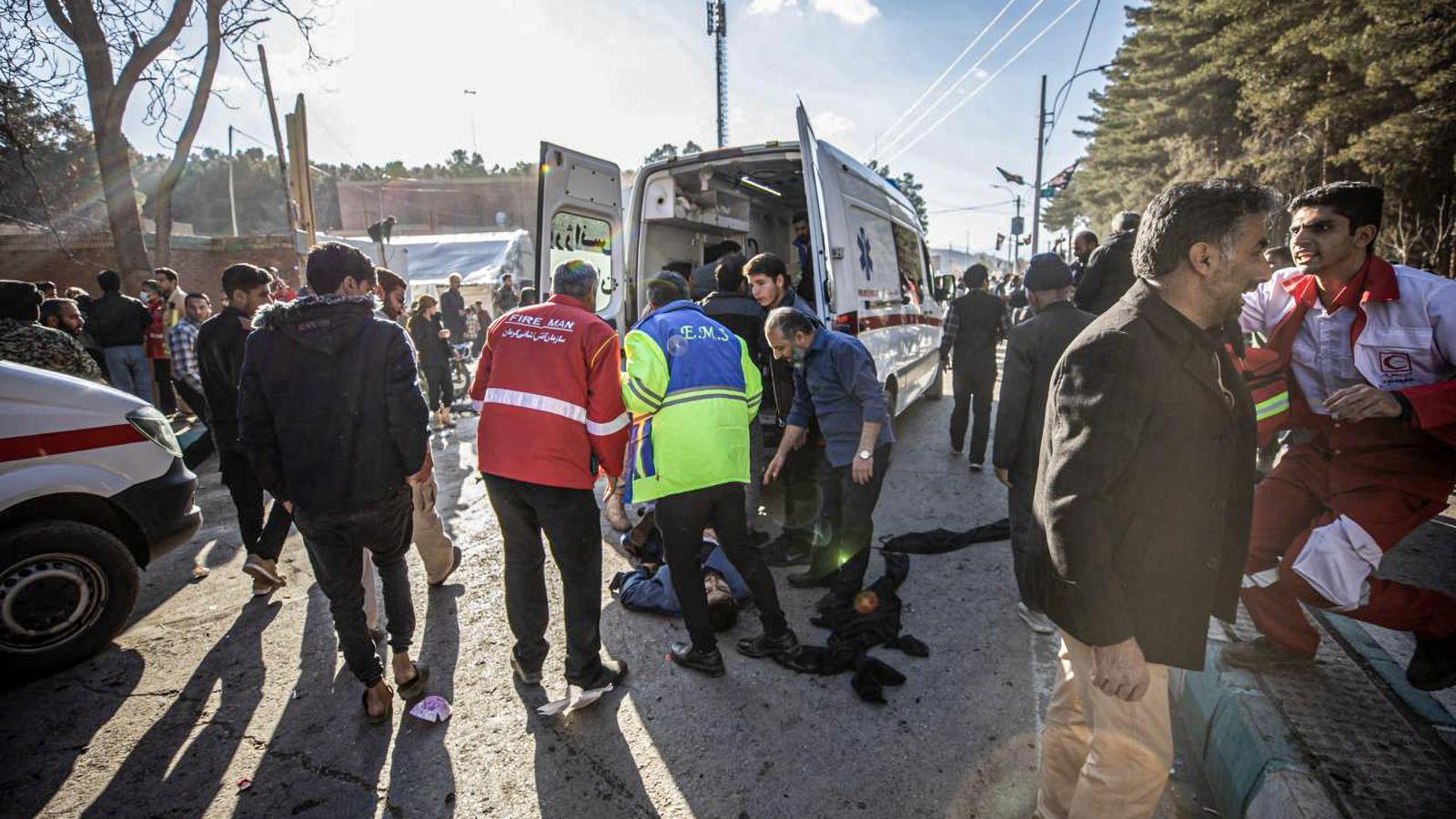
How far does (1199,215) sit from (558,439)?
2.15 metres

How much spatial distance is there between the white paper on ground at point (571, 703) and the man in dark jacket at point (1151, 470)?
6.27 ft

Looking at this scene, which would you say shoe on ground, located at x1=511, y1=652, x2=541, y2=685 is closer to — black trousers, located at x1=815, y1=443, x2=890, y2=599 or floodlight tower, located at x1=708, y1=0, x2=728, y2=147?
black trousers, located at x1=815, y1=443, x2=890, y2=599

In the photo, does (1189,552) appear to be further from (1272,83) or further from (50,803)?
(1272,83)

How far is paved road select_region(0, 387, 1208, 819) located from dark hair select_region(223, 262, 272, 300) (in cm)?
185

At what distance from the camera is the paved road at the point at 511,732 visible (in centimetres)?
230

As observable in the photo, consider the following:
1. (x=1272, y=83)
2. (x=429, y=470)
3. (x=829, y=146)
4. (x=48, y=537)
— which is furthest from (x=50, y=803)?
(x=1272, y=83)

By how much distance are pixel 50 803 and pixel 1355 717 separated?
4635 millimetres

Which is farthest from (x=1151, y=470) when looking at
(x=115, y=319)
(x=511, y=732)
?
(x=115, y=319)

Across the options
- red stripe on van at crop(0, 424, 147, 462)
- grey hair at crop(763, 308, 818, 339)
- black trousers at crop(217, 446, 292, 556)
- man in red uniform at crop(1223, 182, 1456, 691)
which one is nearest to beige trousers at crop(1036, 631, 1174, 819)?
man in red uniform at crop(1223, 182, 1456, 691)

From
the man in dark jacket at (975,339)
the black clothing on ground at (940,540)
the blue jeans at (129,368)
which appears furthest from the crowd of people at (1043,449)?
the blue jeans at (129,368)

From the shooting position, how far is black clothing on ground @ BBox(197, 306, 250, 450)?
359 cm

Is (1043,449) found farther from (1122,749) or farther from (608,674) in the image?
(608,674)

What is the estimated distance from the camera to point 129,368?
7754 mm

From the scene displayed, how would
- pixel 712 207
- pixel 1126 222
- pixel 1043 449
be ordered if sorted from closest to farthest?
pixel 1043 449, pixel 1126 222, pixel 712 207
